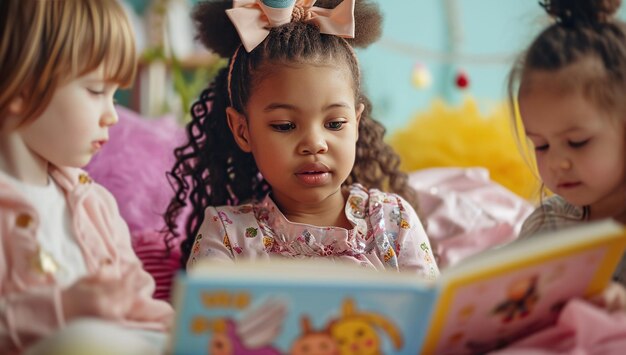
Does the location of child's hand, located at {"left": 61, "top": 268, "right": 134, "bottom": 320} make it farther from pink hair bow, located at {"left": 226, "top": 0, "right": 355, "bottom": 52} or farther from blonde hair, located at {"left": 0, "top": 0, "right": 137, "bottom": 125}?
pink hair bow, located at {"left": 226, "top": 0, "right": 355, "bottom": 52}

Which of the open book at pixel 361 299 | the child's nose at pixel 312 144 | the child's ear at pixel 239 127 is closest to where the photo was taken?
the open book at pixel 361 299

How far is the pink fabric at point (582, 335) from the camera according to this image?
37.0 inches

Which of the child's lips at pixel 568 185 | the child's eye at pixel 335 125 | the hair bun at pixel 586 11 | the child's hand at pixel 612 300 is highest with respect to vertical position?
the hair bun at pixel 586 11

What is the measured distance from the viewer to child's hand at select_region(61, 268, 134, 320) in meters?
0.93

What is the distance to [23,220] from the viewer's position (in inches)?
39.6

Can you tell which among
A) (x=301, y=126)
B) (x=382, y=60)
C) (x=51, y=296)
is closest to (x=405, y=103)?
(x=382, y=60)

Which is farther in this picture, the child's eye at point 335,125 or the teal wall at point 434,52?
the teal wall at point 434,52

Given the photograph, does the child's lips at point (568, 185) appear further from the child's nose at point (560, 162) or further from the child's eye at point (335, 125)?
the child's eye at point (335, 125)

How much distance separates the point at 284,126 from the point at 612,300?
57 cm

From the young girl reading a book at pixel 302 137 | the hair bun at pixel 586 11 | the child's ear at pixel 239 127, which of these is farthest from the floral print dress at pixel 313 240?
the hair bun at pixel 586 11

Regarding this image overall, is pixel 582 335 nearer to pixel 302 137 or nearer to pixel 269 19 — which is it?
pixel 302 137

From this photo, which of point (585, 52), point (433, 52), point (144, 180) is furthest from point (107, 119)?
point (433, 52)

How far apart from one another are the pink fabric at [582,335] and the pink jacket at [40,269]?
51cm

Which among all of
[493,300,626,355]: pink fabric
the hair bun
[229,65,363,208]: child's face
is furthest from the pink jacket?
the hair bun
